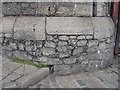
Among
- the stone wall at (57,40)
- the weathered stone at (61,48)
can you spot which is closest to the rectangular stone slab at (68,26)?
the stone wall at (57,40)

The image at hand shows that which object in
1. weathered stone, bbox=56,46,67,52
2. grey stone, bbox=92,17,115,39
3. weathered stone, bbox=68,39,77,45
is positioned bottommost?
weathered stone, bbox=56,46,67,52

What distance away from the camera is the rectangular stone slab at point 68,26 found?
7.49 ft

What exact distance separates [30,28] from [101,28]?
1.51 metres

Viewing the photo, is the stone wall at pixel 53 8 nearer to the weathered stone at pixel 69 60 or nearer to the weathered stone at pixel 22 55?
the weathered stone at pixel 22 55

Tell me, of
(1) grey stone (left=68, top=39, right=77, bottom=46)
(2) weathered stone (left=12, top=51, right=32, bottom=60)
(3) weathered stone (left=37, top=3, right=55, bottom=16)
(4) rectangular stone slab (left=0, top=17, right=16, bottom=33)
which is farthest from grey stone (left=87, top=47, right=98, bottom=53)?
(4) rectangular stone slab (left=0, top=17, right=16, bottom=33)

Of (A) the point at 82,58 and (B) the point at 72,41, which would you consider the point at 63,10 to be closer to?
(B) the point at 72,41

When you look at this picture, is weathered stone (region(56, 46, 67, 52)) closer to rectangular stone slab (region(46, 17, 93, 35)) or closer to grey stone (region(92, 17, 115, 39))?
rectangular stone slab (region(46, 17, 93, 35))

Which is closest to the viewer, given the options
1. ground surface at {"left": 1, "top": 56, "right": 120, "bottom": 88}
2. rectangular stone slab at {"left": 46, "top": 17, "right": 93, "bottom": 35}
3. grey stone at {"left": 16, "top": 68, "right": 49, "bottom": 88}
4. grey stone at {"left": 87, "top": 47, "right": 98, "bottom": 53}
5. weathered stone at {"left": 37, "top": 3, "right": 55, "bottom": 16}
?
grey stone at {"left": 16, "top": 68, "right": 49, "bottom": 88}

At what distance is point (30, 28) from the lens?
91.4 inches

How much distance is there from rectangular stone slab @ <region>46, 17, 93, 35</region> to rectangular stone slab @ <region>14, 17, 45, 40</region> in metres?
0.14

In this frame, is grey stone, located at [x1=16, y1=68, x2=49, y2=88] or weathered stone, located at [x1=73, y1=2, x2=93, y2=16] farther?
weathered stone, located at [x1=73, y1=2, x2=93, y2=16]

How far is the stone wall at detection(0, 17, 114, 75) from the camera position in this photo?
2.31 meters

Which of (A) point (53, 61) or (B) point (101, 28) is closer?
(A) point (53, 61)

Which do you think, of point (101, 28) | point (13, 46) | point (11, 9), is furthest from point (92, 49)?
point (11, 9)
